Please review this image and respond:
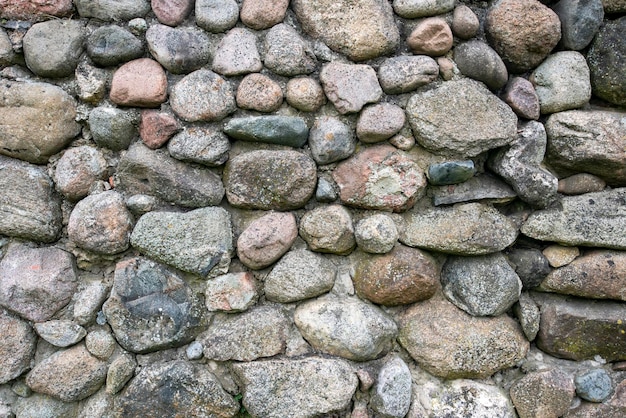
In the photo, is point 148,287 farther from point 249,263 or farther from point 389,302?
point 389,302

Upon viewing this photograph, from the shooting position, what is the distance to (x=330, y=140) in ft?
5.38

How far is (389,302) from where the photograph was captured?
1.68m

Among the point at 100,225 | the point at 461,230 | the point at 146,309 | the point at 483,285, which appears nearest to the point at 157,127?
the point at 100,225

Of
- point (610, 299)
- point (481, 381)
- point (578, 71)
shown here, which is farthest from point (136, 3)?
point (610, 299)

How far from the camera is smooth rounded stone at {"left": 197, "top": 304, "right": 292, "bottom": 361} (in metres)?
1.62

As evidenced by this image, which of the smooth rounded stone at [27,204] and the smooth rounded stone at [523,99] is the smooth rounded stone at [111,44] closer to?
the smooth rounded stone at [27,204]

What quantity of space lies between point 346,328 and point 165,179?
0.79m

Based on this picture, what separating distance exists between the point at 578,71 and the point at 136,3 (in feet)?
5.18

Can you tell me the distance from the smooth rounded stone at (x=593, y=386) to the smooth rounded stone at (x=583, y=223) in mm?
455

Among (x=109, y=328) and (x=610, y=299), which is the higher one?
(x=610, y=299)

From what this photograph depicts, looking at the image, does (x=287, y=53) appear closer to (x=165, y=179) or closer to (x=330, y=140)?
(x=330, y=140)

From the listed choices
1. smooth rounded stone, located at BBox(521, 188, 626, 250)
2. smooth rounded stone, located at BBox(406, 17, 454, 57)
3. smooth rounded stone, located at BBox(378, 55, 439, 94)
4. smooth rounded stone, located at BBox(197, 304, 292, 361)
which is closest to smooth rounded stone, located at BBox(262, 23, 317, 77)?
smooth rounded stone, located at BBox(378, 55, 439, 94)

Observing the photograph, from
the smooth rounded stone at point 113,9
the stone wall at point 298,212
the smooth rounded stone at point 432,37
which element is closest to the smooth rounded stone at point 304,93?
the stone wall at point 298,212

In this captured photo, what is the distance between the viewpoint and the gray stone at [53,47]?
1.66 metres
